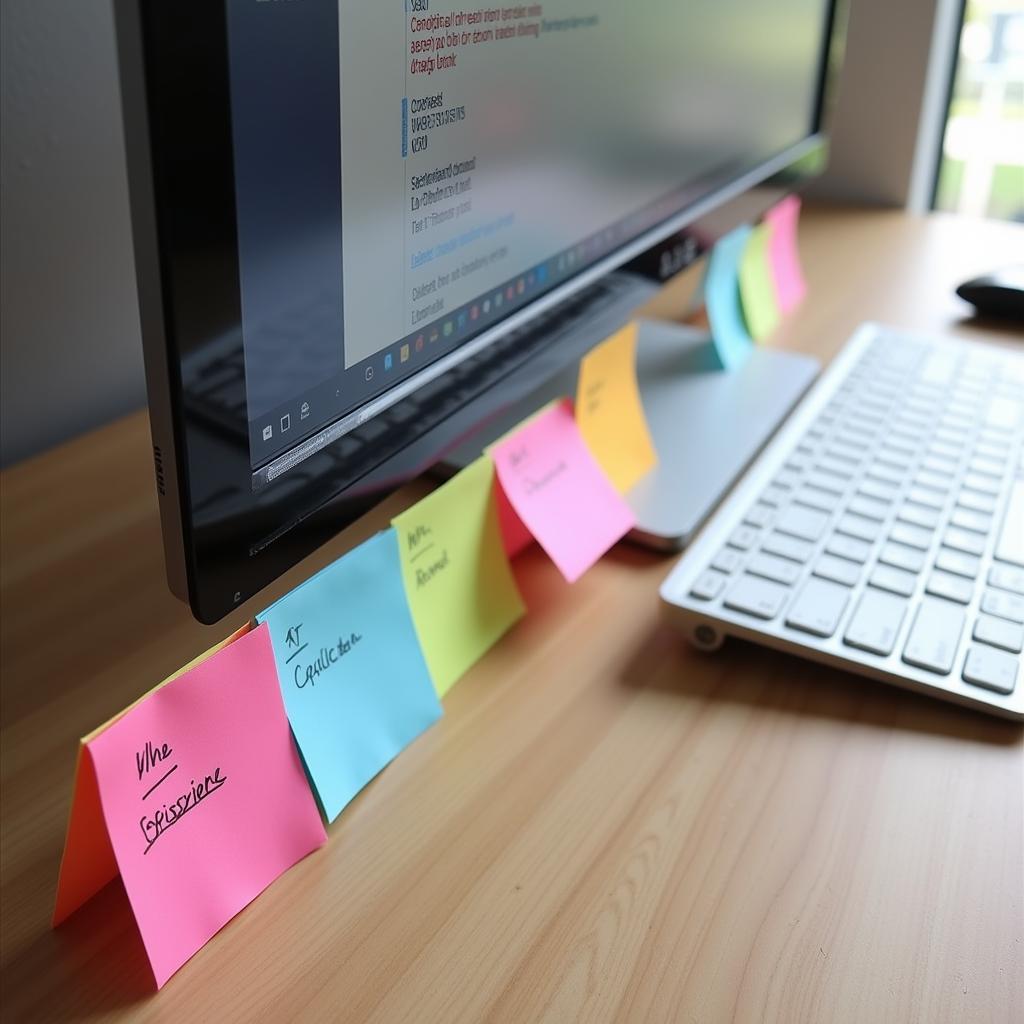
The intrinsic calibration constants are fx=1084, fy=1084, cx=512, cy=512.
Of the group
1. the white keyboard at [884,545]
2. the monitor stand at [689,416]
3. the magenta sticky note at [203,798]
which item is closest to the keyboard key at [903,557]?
the white keyboard at [884,545]

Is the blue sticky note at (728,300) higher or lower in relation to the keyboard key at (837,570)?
higher

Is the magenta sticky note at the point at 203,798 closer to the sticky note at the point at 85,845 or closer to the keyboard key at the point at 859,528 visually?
the sticky note at the point at 85,845

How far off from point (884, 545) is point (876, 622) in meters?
0.08

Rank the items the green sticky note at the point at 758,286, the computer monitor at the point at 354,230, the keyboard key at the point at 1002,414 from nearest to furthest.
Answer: the computer monitor at the point at 354,230, the keyboard key at the point at 1002,414, the green sticky note at the point at 758,286

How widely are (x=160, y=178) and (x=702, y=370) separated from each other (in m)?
0.58

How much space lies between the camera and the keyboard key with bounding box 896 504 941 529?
0.62 meters

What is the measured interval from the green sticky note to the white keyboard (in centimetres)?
12

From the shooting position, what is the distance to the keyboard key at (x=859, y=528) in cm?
60

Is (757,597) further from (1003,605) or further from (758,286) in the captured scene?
(758,286)

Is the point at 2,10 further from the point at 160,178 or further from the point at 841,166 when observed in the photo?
the point at 841,166

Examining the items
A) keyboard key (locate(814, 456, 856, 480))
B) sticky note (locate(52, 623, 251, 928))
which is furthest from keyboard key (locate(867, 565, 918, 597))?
sticky note (locate(52, 623, 251, 928))

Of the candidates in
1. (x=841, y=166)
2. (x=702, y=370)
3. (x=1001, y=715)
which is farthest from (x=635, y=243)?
(x=841, y=166)

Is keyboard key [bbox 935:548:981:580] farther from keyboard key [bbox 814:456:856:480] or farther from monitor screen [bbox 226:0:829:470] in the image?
monitor screen [bbox 226:0:829:470]

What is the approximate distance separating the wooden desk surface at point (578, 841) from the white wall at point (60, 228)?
0.10 metres
